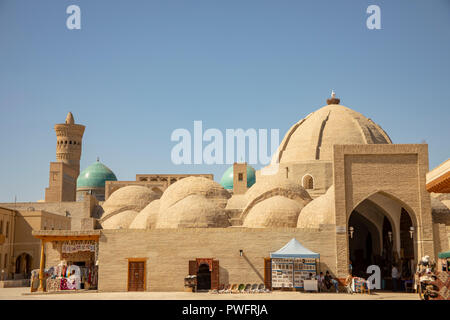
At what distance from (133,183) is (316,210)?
21.5 metres

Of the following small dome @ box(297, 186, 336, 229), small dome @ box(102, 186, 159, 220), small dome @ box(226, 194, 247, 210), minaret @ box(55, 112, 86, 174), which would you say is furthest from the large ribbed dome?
minaret @ box(55, 112, 86, 174)

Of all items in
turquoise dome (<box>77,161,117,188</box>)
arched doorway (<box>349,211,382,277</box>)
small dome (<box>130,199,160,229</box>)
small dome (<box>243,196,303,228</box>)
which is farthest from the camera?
turquoise dome (<box>77,161,117,188</box>)

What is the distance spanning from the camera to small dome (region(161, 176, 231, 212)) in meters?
28.0

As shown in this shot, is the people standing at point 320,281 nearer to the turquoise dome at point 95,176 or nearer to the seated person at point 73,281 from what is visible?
the seated person at point 73,281

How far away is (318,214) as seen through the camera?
22812 millimetres

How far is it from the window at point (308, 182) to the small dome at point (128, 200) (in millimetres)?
10397

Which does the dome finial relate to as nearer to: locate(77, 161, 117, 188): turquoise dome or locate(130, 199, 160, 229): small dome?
locate(130, 199, 160, 229): small dome

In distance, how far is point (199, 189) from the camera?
93.2 ft

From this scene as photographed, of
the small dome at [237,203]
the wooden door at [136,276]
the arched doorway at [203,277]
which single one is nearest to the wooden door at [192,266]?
the arched doorway at [203,277]

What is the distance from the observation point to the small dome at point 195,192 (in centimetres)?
2802

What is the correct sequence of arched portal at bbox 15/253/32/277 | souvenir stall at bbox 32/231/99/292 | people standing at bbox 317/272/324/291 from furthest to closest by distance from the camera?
arched portal at bbox 15/253/32/277 → souvenir stall at bbox 32/231/99/292 → people standing at bbox 317/272/324/291

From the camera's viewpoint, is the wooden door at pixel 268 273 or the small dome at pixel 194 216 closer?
the wooden door at pixel 268 273

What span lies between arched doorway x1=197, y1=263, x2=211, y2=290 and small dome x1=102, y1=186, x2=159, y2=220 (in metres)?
12.1
